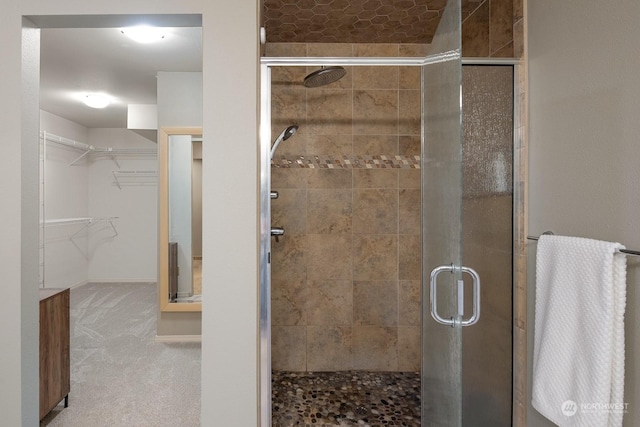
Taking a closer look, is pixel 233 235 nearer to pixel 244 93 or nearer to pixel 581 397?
pixel 244 93

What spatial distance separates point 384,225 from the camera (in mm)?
2799

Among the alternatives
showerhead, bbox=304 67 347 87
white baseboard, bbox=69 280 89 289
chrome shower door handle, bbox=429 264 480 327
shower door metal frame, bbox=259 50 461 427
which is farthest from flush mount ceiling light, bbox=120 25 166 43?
white baseboard, bbox=69 280 89 289

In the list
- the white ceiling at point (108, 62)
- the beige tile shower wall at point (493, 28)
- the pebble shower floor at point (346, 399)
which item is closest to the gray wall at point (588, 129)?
the beige tile shower wall at point (493, 28)

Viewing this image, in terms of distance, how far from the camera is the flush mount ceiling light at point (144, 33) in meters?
2.55

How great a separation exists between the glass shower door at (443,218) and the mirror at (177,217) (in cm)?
249

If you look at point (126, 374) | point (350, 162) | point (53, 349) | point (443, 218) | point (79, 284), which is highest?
point (350, 162)

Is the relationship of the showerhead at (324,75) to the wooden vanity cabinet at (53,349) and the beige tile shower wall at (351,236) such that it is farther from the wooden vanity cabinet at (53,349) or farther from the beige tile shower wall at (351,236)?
the wooden vanity cabinet at (53,349)

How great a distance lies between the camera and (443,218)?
137 cm

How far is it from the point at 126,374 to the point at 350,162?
2366 mm

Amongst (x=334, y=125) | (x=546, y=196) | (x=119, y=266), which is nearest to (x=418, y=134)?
(x=334, y=125)

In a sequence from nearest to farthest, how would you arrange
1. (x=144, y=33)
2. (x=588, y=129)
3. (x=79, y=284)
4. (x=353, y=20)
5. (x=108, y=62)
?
(x=588, y=129), (x=353, y=20), (x=144, y=33), (x=108, y=62), (x=79, y=284)

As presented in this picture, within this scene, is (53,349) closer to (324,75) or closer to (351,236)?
(351,236)

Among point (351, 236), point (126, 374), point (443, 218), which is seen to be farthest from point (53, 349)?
point (443, 218)

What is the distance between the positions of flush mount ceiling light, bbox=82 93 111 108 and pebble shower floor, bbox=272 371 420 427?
11.7 ft
